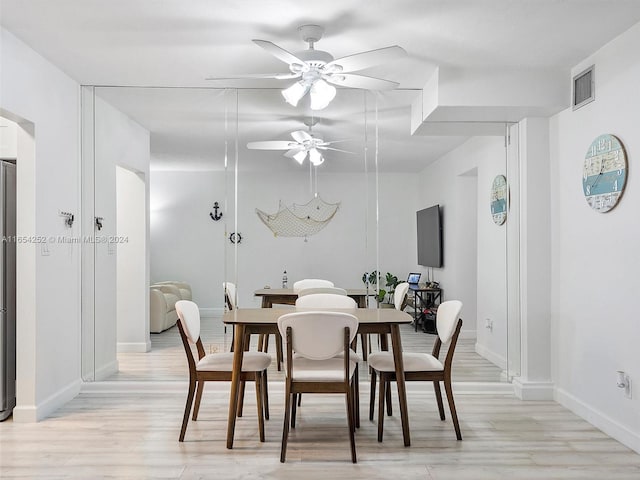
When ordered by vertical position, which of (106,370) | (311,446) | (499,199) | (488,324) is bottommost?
(311,446)

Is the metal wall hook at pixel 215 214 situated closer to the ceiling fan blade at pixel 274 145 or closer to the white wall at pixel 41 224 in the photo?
the ceiling fan blade at pixel 274 145

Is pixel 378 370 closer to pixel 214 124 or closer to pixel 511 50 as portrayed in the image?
pixel 511 50

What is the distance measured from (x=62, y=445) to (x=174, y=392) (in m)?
1.19

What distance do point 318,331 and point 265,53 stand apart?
1.87m

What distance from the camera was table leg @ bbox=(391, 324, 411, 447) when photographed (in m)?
3.14

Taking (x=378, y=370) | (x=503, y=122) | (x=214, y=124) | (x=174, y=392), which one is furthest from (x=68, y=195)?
(x=503, y=122)

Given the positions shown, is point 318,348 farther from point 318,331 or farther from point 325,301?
point 325,301

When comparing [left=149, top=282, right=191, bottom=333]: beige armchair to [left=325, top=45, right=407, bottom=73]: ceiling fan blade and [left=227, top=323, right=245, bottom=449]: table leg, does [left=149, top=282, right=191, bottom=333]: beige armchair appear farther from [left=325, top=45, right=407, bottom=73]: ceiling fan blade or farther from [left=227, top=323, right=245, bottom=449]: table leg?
[left=325, top=45, right=407, bottom=73]: ceiling fan blade

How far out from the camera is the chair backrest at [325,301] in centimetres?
396

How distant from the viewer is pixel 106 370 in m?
4.51

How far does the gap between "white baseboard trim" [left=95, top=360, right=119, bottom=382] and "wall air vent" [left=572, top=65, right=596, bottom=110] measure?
160 inches

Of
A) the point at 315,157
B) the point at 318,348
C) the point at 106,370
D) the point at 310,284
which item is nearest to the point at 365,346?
the point at 310,284

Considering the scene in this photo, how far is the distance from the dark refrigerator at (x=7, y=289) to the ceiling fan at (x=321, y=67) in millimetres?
1835

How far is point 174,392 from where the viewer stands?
430 centimetres
